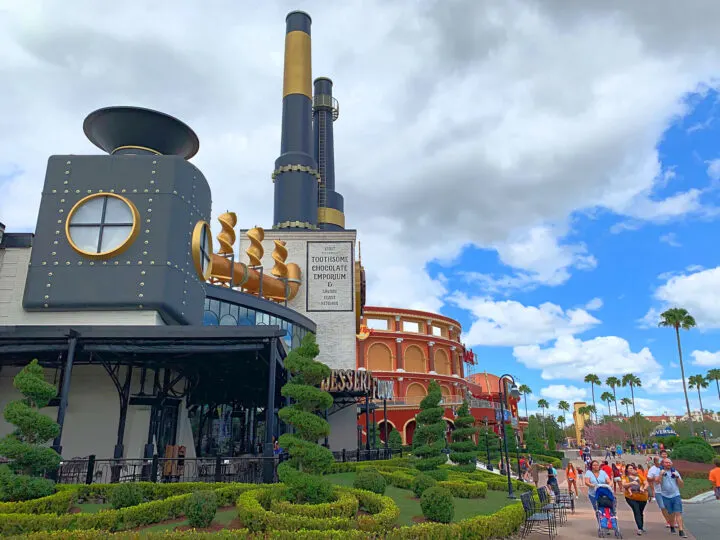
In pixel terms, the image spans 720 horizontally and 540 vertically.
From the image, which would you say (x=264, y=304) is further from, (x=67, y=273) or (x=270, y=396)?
(x=270, y=396)

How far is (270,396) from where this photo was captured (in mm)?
13648

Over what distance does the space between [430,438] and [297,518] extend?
1177cm

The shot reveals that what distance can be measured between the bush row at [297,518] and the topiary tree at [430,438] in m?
9.22

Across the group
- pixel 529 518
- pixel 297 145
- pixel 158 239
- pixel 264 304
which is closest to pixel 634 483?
pixel 529 518

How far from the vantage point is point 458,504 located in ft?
49.0

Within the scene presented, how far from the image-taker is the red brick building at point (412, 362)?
55.2 m

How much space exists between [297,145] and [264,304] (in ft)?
Result: 79.6

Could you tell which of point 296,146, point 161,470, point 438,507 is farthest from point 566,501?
point 296,146

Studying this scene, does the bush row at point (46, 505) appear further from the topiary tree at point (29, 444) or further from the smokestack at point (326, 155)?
the smokestack at point (326, 155)

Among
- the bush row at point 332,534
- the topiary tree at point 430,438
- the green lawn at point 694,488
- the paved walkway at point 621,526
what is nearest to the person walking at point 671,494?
the paved walkway at point 621,526

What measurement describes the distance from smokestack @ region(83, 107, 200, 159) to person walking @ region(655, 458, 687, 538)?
1846 centimetres

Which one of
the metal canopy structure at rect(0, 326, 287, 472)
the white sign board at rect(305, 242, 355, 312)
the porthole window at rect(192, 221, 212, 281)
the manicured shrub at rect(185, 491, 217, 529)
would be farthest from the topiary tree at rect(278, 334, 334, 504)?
the white sign board at rect(305, 242, 355, 312)

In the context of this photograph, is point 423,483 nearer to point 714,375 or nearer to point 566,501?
point 566,501

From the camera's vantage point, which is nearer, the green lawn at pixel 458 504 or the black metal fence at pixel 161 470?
the green lawn at pixel 458 504
